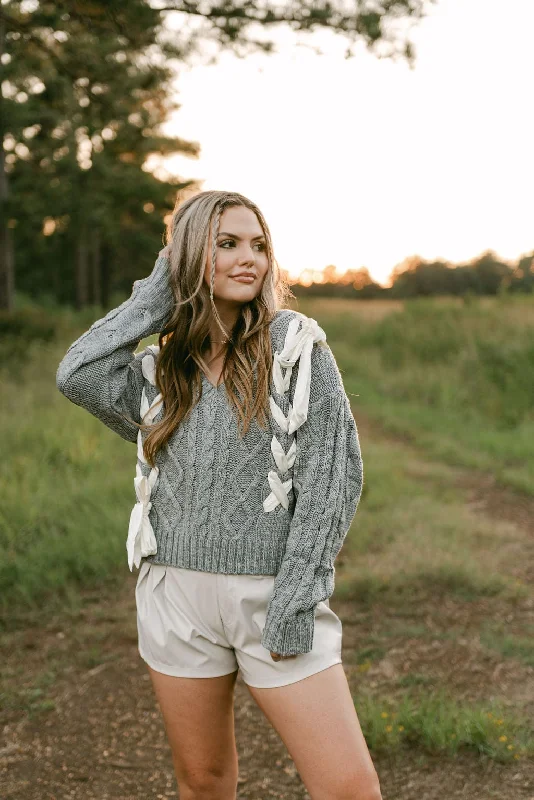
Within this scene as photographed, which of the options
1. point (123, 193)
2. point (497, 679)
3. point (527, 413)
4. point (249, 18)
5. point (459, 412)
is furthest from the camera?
point (123, 193)

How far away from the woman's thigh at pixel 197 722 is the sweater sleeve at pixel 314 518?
0.87 ft

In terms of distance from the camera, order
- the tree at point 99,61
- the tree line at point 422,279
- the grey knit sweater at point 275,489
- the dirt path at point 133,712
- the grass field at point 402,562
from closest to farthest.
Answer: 1. the grey knit sweater at point 275,489
2. the dirt path at point 133,712
3. the grass field at point 402,562
4. the tree at point 99,61
5. the tree line at point 422,279

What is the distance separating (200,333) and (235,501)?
0.47m

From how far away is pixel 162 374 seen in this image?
2.16 m

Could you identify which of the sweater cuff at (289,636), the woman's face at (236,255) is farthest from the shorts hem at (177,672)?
the woman's face at (236,255)

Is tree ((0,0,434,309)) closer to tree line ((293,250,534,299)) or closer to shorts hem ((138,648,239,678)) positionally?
shorts hem ((138,648,239,678))

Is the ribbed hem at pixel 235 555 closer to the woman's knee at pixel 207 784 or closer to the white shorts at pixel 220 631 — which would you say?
the white shorts at pixel 220 631

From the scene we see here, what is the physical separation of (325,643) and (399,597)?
272 cm

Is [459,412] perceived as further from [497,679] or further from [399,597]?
[497,679]

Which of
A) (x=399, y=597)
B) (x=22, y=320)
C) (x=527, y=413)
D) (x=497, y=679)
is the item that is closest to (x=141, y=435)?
(x=497, y=679)

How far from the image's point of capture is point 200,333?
215 centimetres

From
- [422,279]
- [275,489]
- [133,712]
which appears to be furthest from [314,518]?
[422,279]

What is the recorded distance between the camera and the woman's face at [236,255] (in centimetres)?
206

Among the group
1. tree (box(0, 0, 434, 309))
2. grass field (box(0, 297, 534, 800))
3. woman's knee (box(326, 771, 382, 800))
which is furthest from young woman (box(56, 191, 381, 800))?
tree (box(0, 0, 434, 309))
